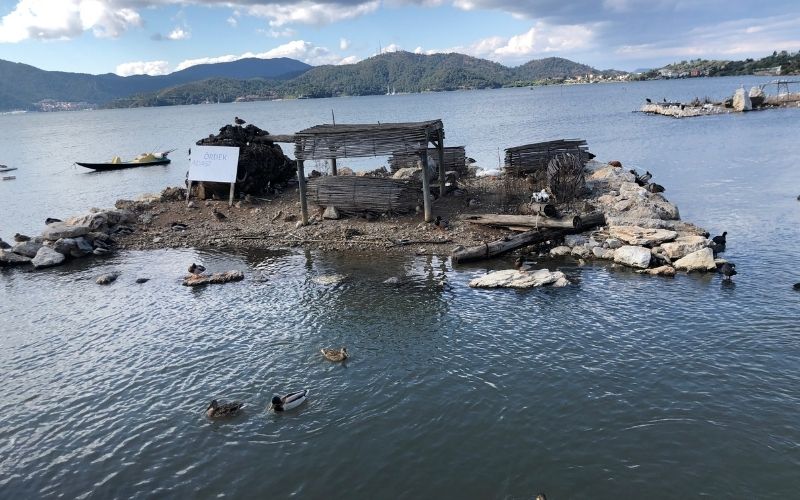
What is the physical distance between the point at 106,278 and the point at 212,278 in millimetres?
4995

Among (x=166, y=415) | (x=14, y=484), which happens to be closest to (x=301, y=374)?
(x=166, y=415)

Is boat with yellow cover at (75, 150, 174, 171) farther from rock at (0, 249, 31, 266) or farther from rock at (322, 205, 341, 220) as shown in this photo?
rock at (322, 205, 341, 220)

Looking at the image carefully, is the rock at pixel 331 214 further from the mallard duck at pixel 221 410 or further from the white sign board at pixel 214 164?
the mallard duck at pixel 221 410

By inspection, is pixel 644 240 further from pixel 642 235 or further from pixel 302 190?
pixel 302 190

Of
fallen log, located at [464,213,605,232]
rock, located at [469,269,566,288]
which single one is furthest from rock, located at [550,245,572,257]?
rock, located at [469,269,566,288]

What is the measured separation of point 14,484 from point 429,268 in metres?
15.4

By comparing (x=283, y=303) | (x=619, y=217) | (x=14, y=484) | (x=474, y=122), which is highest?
(x=474, y=122)

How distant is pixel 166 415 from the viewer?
44.1 feet

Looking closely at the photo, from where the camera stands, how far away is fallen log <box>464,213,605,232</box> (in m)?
24.0

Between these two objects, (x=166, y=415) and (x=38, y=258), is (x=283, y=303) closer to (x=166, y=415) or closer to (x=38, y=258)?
(x=166, y=415)

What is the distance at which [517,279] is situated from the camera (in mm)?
20281

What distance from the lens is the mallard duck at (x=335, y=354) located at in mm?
15352

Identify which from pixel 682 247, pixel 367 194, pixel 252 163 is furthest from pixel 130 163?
pixel 682 247

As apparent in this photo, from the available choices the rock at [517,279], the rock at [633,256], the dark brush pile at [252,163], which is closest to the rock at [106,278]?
the dark brush pile at [252,163]
